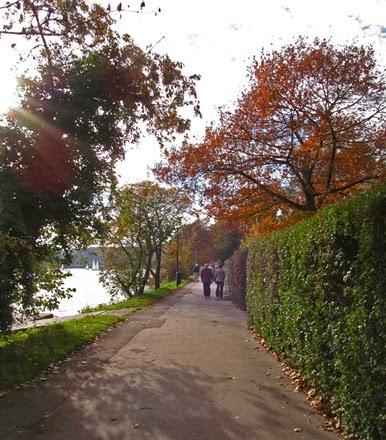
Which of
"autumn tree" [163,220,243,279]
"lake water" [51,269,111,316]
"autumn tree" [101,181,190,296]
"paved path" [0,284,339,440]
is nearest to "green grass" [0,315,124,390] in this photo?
Result: "paved path" [0,284,339,440]

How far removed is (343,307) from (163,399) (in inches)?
109

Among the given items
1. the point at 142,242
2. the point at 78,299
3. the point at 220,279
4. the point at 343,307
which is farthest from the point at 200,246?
the point at 343,307

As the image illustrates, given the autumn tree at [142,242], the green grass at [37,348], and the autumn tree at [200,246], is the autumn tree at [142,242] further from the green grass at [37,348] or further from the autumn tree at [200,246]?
the green grass at [37,348]

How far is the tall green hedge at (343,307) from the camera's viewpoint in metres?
4.65

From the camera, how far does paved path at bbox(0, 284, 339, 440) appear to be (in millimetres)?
5633

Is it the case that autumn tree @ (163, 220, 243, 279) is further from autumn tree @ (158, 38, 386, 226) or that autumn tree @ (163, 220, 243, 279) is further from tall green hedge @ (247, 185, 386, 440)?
tall green hedge @ (247, 185, 386, 440)

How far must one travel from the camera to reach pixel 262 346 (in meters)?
11.6

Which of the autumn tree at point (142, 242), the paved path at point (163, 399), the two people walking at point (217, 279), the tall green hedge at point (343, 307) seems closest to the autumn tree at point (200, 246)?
the autumn tree at point (142, 242)

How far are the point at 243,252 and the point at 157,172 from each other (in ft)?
16.6

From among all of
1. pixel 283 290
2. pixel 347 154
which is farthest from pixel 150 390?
pixel 347 154

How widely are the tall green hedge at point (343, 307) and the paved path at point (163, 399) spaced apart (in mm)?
524

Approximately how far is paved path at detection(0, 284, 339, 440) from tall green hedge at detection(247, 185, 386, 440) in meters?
0.52

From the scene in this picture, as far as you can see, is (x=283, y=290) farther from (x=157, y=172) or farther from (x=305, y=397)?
(x=157, y=172)

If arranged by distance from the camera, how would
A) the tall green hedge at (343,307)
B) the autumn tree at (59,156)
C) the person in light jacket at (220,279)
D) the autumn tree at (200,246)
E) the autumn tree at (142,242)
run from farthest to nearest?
the autumn tree at (200,246), the autumn tree at (142,242), the person in light jacket at (220,279), the autumn tree at (59,156), the tall green hedge at (343,307)
